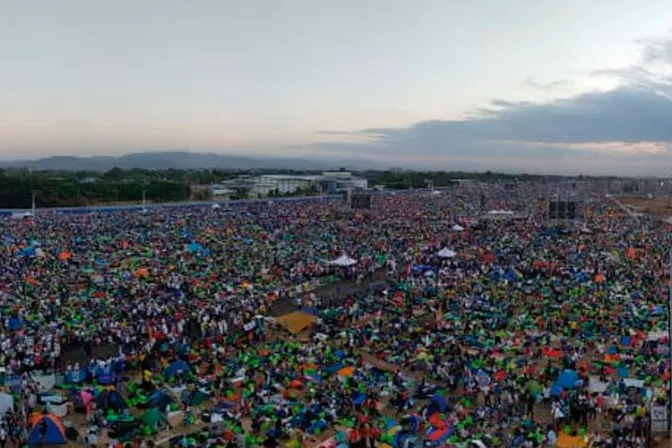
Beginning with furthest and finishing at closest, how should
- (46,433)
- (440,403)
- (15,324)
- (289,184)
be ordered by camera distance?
(289,184) → (15,324) → (440,403) → (46,433)

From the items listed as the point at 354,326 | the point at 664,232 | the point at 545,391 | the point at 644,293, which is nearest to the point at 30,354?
the point at 354,326

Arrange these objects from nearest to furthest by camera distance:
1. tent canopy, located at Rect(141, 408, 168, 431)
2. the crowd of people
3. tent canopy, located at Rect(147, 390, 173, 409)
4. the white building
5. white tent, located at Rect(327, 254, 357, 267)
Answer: tent canopy, located at Rect(141, 408, 168, 431), the crowd of people, tent canopy, located at Rect(147, 390, 173, 409), white tent, located at Rect(327, 254, 357, 267), the white building

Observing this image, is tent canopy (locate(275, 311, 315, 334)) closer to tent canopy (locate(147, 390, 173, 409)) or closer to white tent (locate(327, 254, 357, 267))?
tent canopy (locate(147, 390, 173, 409))

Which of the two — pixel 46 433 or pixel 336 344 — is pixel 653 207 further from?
pixel 46 433

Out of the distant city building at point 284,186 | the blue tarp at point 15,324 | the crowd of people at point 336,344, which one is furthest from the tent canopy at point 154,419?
the distant city building at point 284,186

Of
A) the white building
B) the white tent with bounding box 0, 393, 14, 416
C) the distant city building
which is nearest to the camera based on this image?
the white tent with bounding box 0, 393, 14, 416

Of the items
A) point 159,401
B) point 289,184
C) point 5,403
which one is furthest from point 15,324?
point 289,184

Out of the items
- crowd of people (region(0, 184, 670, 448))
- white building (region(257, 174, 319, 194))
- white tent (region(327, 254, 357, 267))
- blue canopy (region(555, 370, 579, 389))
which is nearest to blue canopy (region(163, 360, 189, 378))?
crowd of people (region(0, 184, 670, 448))

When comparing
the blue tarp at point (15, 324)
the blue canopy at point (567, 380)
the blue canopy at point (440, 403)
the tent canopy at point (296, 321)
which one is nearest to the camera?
the blue canopy at point (440, 403)

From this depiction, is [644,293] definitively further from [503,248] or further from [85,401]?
[85,401]

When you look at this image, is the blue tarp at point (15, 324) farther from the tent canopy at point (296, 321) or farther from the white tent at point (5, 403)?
the tent canopy at point (296, 321)
